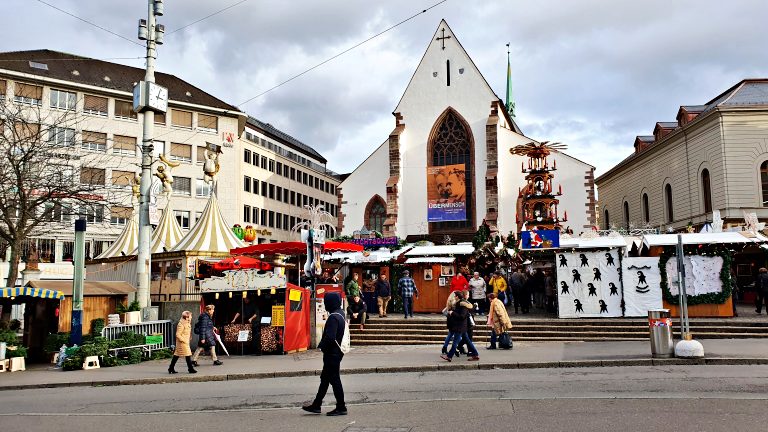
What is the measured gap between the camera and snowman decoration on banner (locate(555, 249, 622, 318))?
20.4 meters

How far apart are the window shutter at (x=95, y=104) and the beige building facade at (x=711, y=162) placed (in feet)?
130

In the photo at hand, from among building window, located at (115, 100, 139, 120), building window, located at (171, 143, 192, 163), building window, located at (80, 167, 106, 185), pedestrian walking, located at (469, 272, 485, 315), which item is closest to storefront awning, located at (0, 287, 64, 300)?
building window, located at (80, 167, 106, 185)

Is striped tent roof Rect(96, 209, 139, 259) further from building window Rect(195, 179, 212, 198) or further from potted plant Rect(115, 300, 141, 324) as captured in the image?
building window Rect(195, 179, 212, 198)

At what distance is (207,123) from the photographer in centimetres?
5659

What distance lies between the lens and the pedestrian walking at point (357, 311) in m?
20.6

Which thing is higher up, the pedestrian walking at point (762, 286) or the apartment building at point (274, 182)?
the apartment building at point (274, 182)

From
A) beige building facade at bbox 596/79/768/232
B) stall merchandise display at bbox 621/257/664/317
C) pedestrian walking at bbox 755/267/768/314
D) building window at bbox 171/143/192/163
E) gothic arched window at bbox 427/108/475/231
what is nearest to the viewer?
pedestrian walking at bbox 755/267/768/314

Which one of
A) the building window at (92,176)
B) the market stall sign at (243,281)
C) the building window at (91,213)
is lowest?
the market stall sign at (243,281)

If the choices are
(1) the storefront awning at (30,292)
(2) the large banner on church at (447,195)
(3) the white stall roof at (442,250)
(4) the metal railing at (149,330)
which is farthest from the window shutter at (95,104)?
(4) the metal railing at (149,330)

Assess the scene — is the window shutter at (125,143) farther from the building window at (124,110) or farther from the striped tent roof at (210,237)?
the striped tent roof at (210,237)

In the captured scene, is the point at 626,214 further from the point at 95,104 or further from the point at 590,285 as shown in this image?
the point at 95,104

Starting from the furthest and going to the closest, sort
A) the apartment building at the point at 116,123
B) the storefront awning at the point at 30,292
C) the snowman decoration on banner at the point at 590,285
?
the apartment building at the point at 116,123 < the snowman decoration on banner at the point at 590,285 < the storefront awning at the point at 30,292

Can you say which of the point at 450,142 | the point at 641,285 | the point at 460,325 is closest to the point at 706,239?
the point at 641,285

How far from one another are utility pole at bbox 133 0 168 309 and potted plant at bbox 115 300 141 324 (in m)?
0.40
